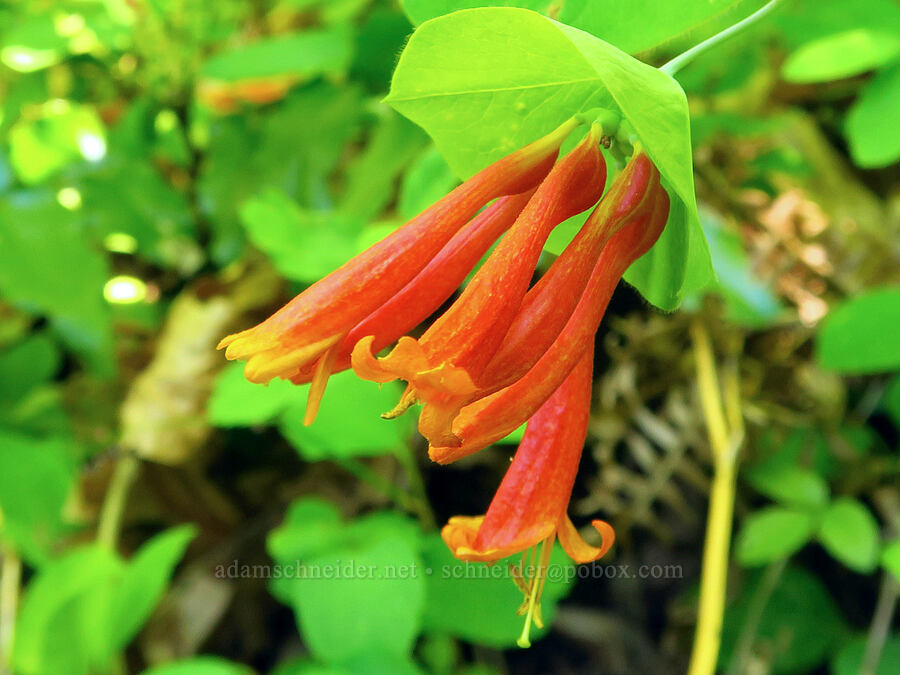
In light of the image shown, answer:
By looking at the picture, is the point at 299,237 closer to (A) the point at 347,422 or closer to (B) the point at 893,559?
(A) the point at 347,422

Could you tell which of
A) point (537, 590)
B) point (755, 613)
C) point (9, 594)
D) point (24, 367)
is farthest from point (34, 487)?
point (755, 613)

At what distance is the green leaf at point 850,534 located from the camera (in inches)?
31.1

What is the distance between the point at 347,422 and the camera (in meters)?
0.79

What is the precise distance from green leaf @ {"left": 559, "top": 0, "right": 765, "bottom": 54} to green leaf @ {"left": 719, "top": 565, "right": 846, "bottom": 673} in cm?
76

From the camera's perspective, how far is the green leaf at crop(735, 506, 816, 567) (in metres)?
0.84

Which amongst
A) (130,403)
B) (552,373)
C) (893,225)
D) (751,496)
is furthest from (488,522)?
(893,225)

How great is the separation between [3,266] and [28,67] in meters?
0.27

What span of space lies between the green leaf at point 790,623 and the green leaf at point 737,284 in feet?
1.02

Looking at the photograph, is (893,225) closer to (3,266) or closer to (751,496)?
(751,496)

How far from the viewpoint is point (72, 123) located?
1236mm

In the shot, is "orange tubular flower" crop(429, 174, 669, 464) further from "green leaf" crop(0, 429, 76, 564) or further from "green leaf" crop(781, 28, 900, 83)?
"green leaf" crop(0, 429, 76, 564)

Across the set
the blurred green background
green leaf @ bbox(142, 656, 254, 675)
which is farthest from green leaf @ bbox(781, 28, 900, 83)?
green leaf @ bbox(142, 656, 254, 675)

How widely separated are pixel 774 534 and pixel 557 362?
0.59m

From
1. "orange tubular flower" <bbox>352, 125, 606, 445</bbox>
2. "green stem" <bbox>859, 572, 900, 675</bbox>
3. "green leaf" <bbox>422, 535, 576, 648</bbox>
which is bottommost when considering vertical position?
"green stem" <bbox>859, 572, 900, 675</bbox>
